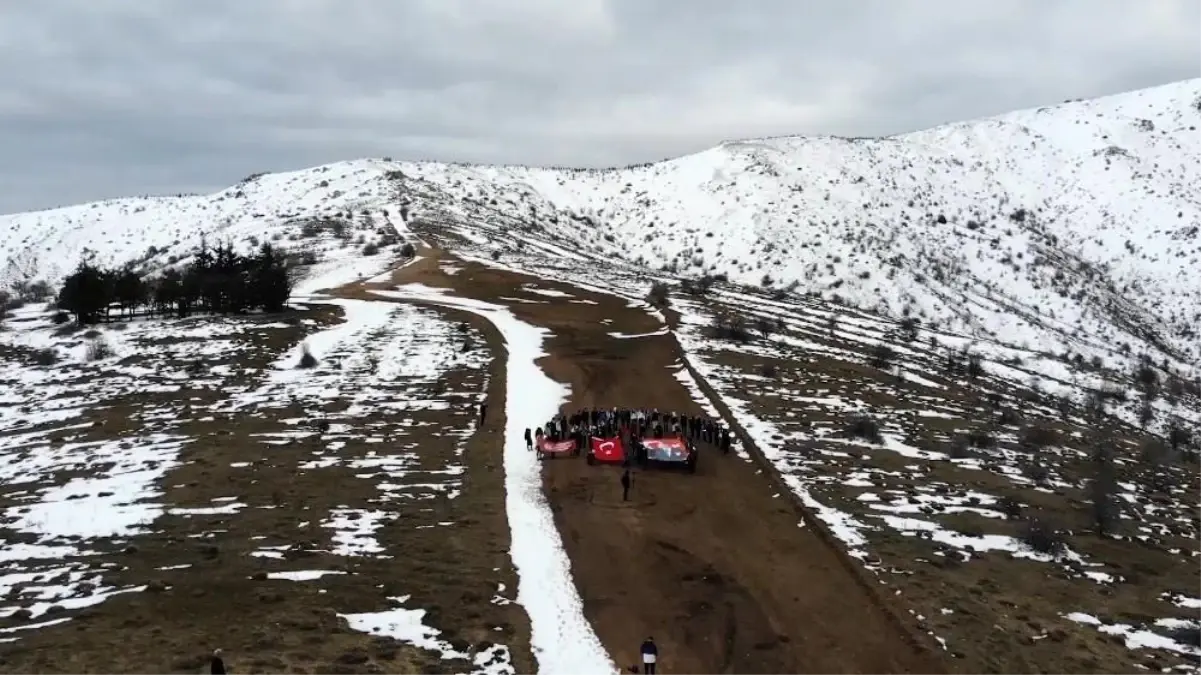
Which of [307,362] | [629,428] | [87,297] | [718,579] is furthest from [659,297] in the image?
[718,579]

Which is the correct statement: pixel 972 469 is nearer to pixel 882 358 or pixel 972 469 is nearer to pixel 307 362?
pixel 882 358

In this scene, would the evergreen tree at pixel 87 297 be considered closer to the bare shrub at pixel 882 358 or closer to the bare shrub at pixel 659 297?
the bare shrub at pixel 659 297

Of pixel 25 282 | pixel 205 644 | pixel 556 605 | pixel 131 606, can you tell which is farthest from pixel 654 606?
pixel 25 282

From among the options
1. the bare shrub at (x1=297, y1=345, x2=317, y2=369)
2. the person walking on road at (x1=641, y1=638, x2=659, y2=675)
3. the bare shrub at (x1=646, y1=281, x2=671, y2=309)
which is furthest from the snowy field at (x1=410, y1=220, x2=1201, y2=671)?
the bare shrub at (x1=297, y1=345, x2=317, y2=369)

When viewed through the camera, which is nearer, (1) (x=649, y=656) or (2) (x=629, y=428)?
(1) (x=649, y=656)

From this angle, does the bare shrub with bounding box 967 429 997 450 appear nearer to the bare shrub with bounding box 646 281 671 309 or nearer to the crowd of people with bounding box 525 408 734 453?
the crowd of people with bounding box 525 408 734 453

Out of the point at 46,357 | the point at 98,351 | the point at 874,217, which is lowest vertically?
the point at 46,357
